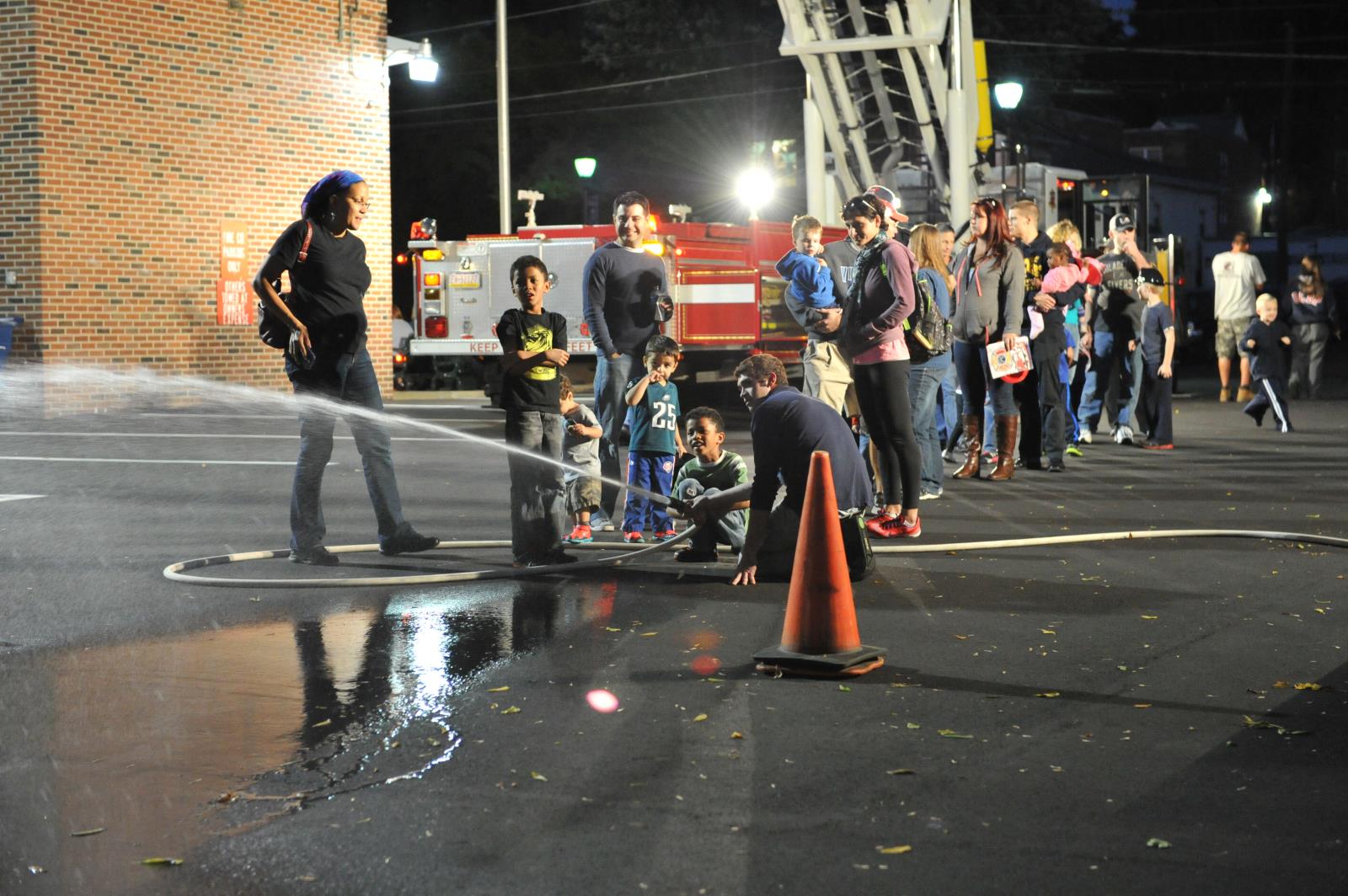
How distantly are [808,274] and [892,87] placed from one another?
11.4m

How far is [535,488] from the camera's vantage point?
813 cm

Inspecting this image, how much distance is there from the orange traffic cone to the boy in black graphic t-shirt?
8.15 feet

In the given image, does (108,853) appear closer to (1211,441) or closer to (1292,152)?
(1211,441)

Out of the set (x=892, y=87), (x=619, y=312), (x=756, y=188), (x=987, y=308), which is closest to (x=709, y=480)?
(x=619, y=312)

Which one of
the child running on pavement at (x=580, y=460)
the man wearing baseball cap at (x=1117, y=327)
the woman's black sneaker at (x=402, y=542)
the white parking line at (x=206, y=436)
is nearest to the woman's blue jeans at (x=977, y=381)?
the man wearing baseball cap at (x=1117, y=327)

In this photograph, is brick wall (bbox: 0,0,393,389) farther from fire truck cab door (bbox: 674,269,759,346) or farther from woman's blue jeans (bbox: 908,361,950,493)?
woman's blue jeans (bbox: 908,361,950,493)

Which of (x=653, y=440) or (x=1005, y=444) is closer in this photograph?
(x=653, y=440)

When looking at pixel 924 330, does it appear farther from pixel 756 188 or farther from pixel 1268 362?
pixel 756 188

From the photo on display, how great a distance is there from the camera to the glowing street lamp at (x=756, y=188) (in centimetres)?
2686

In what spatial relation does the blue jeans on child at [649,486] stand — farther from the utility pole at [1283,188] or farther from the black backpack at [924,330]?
the utility pole at [1283,188]

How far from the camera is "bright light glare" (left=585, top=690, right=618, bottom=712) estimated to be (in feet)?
17.6

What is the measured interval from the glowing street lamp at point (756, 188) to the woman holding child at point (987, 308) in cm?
1496

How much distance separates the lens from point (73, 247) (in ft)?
61.5

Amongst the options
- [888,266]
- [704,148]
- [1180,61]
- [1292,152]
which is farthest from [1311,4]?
[888,266]
